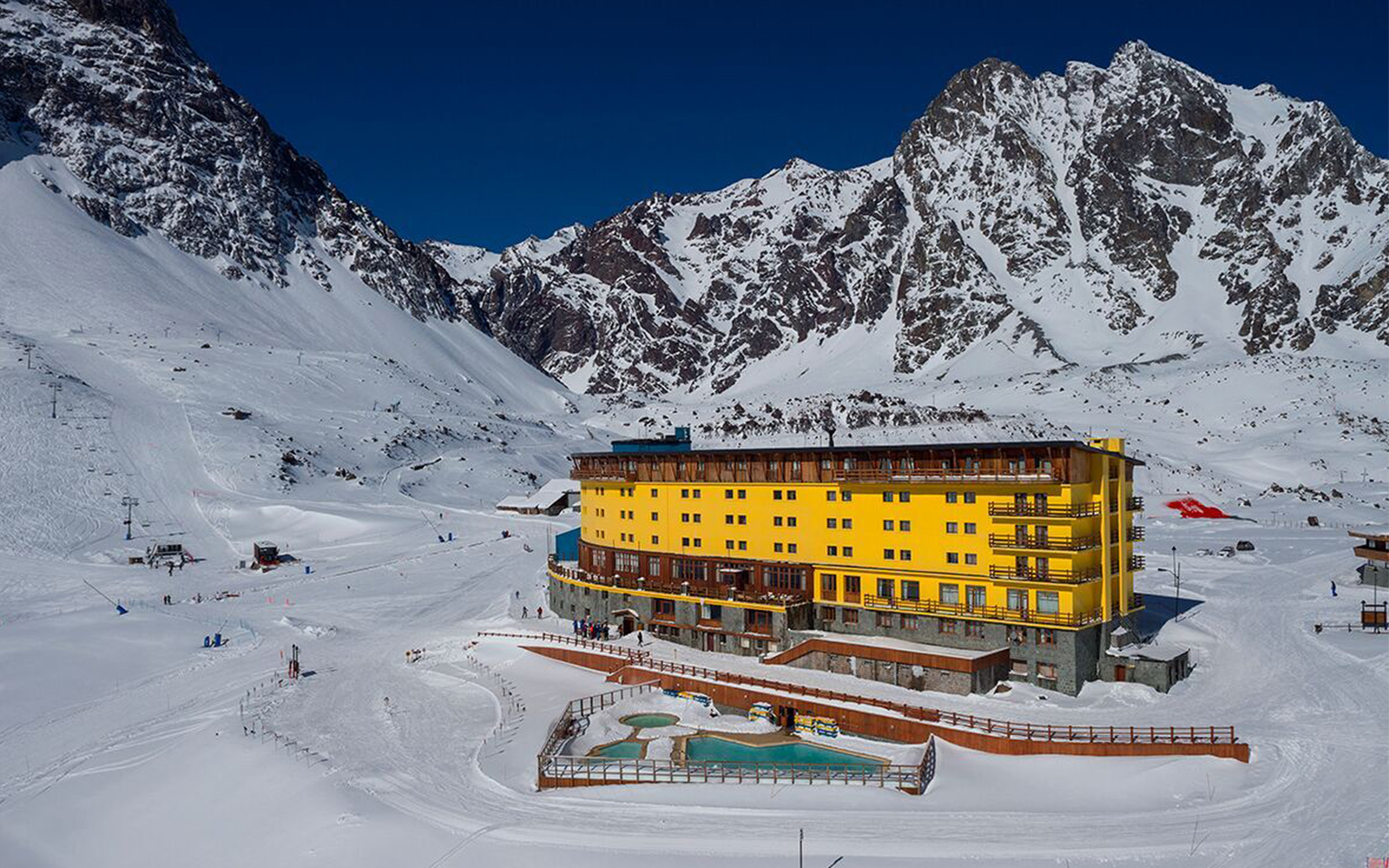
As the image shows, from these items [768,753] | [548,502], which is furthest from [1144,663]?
[548,502]

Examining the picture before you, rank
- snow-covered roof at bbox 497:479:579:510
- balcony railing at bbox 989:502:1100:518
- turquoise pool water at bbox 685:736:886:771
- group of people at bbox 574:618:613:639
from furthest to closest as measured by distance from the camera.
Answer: snow-covered roof at bbox 497:479:579:510
group of people at bbox 574:618:613:639
balcony railing at bbox 989:502:1100:518
turquoise pool water at bbox 685:736:886:771

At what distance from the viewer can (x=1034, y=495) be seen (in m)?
40.8

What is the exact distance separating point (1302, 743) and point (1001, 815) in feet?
41.2

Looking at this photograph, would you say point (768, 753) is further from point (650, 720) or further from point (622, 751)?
point (650, 720)

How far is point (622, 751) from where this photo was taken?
36188 millimetres

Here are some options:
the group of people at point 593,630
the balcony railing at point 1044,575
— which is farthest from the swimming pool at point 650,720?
the balcony railing at point 1044,575

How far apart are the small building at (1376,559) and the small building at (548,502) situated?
2797 inches

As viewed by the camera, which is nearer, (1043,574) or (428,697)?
(1043,574)

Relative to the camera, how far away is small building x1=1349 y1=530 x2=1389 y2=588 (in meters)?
59.1

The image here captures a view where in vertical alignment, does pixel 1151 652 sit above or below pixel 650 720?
above

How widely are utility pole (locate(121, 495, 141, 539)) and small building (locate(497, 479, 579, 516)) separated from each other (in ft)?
118

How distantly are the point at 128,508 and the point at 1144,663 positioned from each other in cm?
8682

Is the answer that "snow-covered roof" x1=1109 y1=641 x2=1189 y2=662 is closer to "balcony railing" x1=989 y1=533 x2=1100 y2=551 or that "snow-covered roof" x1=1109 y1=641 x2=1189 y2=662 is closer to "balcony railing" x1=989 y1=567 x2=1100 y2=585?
"balcony railing" x1=989 y1=567 x2=1100 y2=585

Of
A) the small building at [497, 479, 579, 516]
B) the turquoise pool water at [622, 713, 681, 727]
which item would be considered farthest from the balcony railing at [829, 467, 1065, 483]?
the small building at [497, 479, 579, 516]
